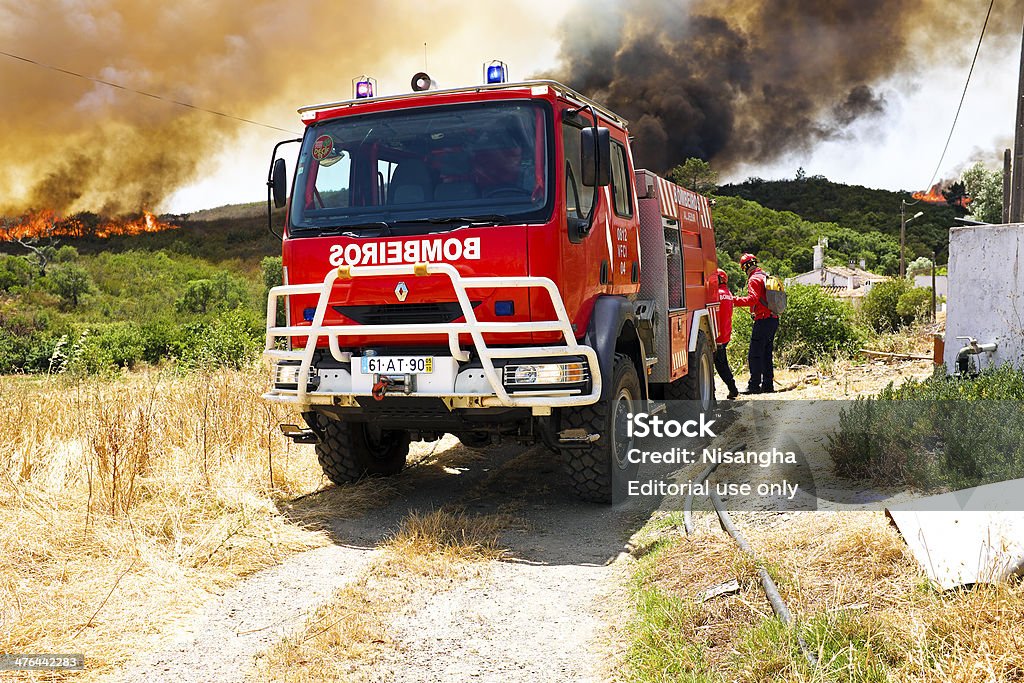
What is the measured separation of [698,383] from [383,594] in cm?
514

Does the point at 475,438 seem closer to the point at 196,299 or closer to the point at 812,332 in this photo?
the point at 812,332

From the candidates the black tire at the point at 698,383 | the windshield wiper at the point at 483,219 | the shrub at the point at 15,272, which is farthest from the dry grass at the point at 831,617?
the shrub at the point at 15,272

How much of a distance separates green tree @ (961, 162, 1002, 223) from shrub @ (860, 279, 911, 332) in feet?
114

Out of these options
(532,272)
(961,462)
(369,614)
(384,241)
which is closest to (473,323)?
(532,272)

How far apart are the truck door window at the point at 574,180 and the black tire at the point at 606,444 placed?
1084mm

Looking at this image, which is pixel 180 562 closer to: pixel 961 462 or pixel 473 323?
pixel 473 323

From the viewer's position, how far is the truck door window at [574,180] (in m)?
5.68

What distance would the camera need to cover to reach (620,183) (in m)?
6.77

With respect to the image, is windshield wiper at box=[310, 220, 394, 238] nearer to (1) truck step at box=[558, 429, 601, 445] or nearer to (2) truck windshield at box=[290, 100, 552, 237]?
(2) truck windshield at box=[290, 100, 552, 237]

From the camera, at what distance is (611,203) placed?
6375 mm

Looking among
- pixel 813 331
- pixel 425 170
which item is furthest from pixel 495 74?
pixel 813 331

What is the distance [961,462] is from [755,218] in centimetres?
4602

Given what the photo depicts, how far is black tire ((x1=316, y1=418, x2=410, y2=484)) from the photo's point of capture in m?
6.53

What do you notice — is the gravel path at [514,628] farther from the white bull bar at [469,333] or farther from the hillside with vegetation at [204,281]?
the hillside with vegetation at [204,281]
